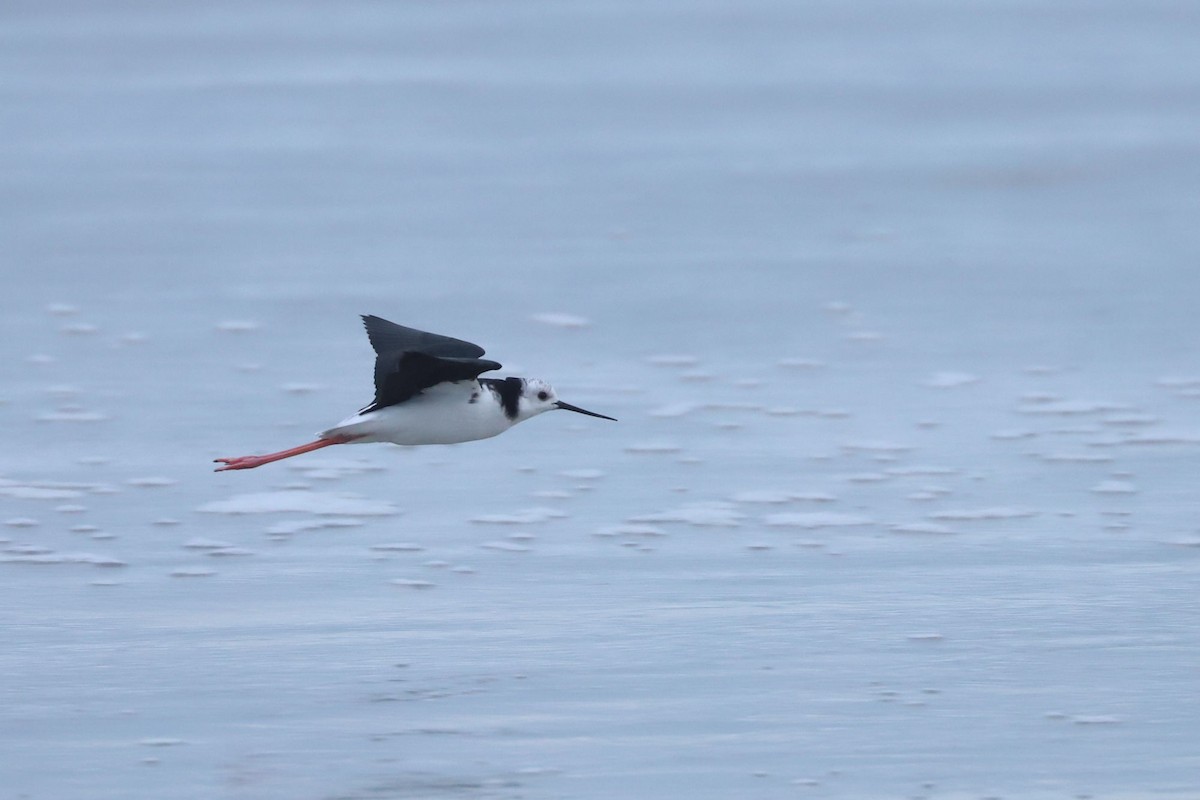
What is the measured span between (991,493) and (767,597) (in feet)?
4.05

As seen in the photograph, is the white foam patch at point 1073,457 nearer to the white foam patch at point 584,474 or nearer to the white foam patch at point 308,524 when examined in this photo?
the white foam patch at point 584,474

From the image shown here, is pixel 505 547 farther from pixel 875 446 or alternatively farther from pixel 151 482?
pixel 875 446

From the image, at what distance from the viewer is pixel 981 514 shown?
6250 millimetres

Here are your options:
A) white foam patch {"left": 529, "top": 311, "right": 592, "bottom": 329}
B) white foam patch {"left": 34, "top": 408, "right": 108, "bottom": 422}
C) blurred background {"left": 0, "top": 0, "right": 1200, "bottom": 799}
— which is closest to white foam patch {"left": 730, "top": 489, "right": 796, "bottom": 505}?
blurred background {"left": 0, "top": 0, "right": 1200, "bottom": 799}

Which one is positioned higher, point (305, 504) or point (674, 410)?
point (674, 410)

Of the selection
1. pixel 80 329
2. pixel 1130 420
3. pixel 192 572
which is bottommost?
pixel 192 572

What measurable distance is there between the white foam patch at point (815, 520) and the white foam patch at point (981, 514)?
24cm

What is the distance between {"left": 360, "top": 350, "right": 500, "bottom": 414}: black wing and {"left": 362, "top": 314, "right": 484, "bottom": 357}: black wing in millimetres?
36

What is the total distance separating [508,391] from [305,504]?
0.74 m


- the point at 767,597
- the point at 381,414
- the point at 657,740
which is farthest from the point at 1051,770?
the point at 381,414

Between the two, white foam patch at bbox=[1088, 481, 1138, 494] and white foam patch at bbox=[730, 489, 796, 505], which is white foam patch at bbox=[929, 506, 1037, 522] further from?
white foam patch at bbox=[730, 489, 796, 505]

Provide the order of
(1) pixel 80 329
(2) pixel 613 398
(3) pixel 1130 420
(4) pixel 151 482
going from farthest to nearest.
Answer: (1) pixel 80 329, (2) pixel 613 398, (3) pixel 1130 420, (4) pixel 151 482

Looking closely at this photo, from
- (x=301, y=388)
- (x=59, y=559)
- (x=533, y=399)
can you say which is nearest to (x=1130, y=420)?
(x=533, y=399)

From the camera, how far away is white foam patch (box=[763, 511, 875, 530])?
20.2ft
